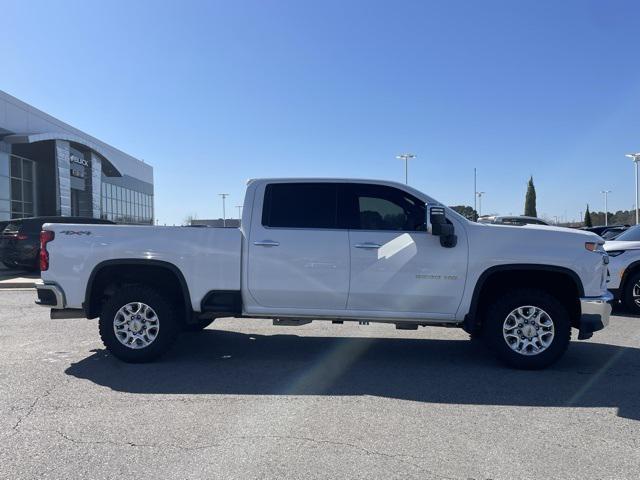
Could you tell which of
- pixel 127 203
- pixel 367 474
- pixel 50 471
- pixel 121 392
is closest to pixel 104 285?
pixel 121 392

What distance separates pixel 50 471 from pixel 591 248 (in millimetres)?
5366

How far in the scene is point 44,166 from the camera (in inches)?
Result: 1246

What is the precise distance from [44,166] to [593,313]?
3286 centimetres

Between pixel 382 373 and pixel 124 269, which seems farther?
pixel 124 269

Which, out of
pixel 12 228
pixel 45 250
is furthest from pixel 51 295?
pixel 12 228

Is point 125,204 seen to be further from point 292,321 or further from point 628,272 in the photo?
point 292,321

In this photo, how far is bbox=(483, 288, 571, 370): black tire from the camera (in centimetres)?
568

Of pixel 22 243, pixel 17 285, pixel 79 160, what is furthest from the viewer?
pixel 79 160

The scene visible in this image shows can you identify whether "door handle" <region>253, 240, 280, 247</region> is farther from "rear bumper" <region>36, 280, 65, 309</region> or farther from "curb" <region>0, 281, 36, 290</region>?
"curb" <region>0, 281, 36, 290</region>

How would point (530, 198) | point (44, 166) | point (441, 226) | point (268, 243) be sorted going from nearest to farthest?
point (441, 226), point (268, 243), point (44, 166), point (530, 198)

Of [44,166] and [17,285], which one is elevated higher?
[44,166]

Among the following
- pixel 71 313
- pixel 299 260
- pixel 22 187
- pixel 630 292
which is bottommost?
pixel 630 292

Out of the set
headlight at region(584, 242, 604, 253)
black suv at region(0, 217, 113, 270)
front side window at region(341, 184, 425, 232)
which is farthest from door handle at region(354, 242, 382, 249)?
black suv at region(0, 217, 113, 270)

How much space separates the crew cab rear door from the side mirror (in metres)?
0.92
